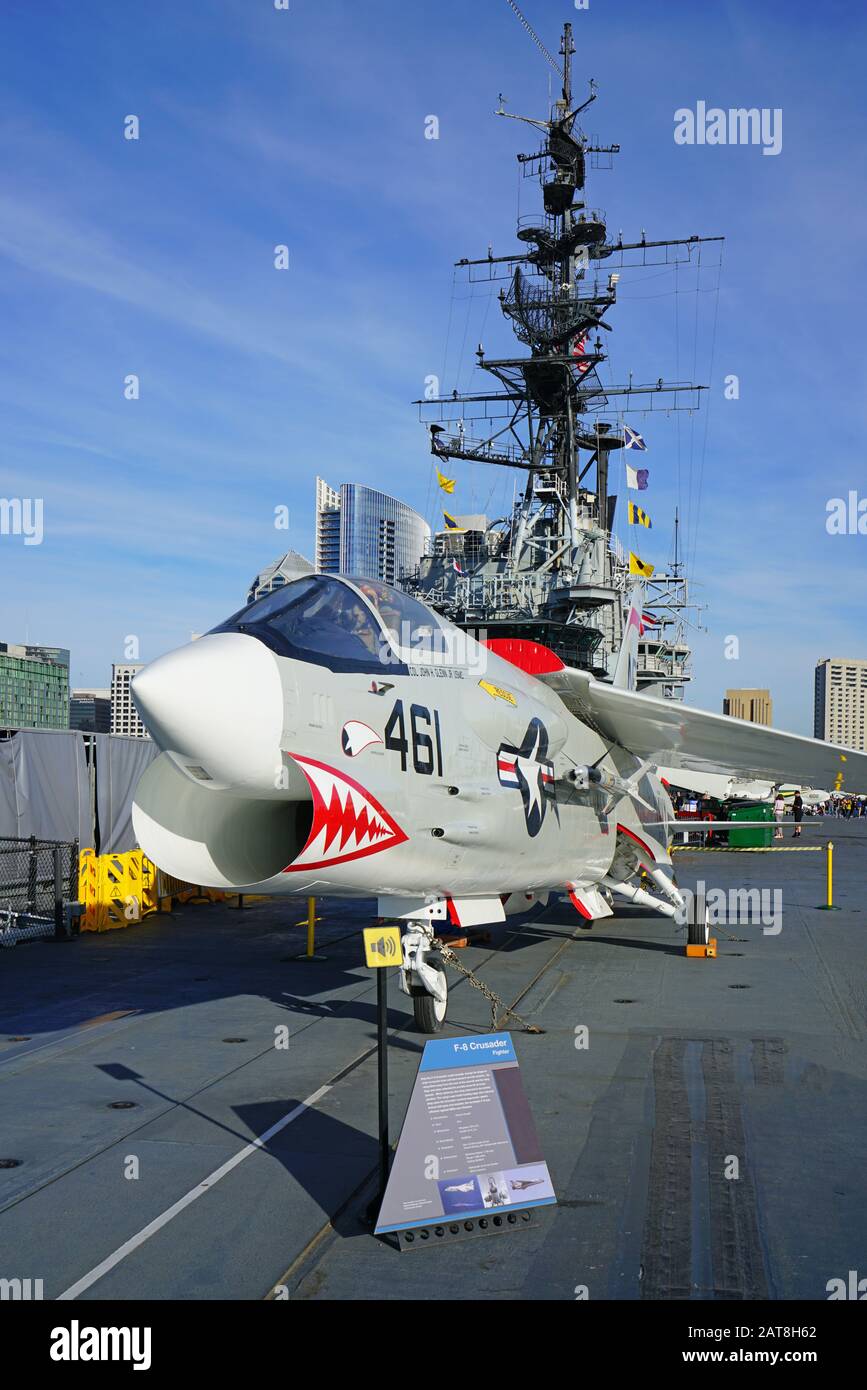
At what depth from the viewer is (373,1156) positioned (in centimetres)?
670

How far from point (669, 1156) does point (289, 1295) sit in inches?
119

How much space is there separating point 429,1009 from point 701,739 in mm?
5307

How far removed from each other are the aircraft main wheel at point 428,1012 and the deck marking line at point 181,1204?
1.91 meters

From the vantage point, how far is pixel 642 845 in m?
13.9

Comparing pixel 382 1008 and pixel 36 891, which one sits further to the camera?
pixel 36 891

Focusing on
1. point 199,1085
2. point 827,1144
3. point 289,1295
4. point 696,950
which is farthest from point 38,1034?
point 696,950

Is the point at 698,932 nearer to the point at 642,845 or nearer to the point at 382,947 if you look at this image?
the point at 642,845

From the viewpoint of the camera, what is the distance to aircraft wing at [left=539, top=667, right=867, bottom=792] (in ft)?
38.8

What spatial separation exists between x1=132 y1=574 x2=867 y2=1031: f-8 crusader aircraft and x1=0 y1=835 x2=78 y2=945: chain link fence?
837 centimetres

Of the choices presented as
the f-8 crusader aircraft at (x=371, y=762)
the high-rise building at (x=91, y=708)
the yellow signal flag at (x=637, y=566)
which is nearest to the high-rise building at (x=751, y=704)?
the high-rise building at (x=91, y=708)

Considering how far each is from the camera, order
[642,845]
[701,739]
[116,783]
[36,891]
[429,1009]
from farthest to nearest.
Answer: [116,783] < [36,891] < [642,845] < [701,739] < [429,1009]

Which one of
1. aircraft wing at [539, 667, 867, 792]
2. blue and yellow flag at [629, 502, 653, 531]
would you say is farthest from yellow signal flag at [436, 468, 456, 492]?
aircraft wing at [539, 667, 867, 792]

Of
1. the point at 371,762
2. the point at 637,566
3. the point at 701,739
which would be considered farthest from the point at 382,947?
the point at 637,566

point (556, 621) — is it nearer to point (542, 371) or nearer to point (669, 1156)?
point (542, 371)
